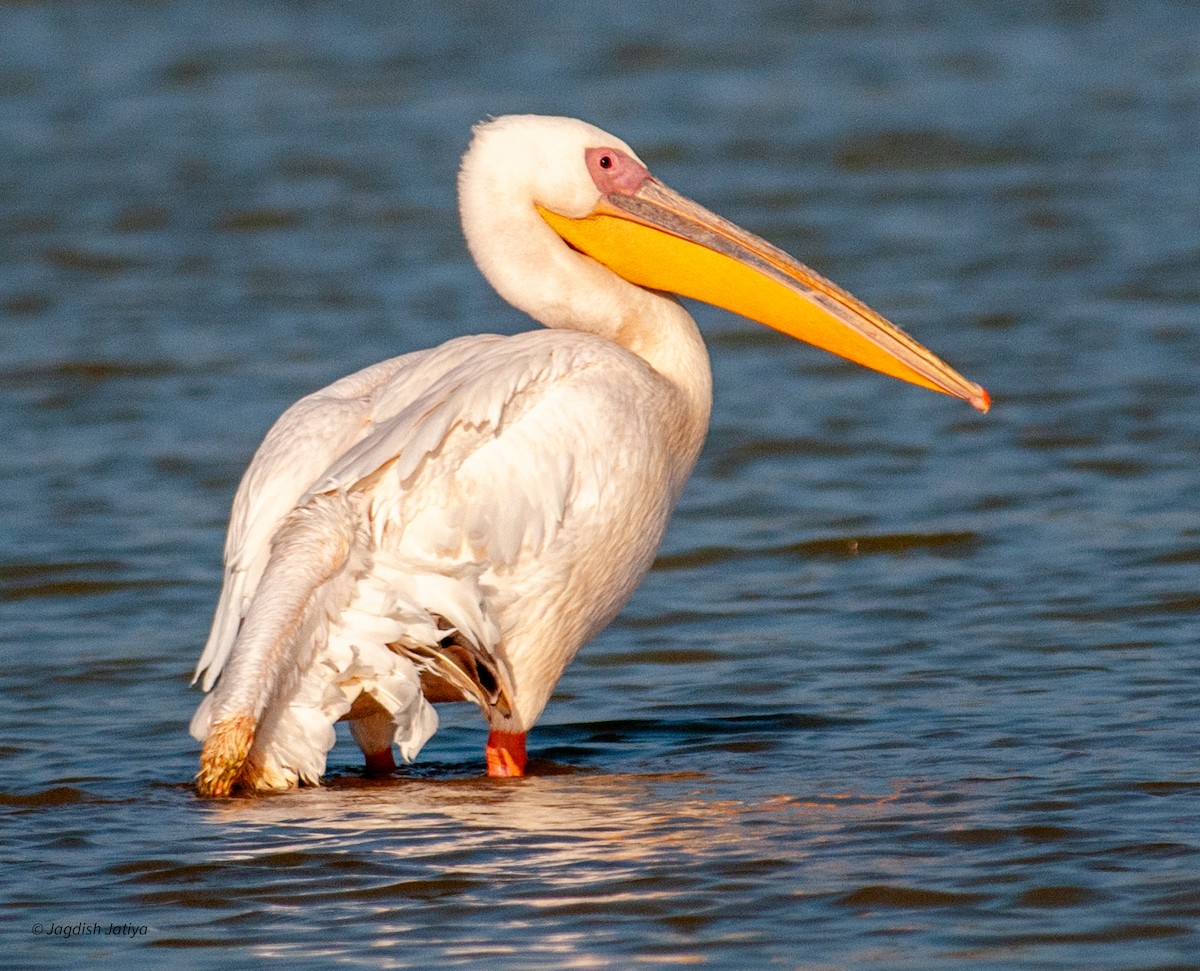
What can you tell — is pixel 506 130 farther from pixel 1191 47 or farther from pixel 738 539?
pixel 1191 47

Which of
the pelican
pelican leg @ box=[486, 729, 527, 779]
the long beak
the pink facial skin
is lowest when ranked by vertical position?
pelican leg @ box=[486, 729, 527, 779]

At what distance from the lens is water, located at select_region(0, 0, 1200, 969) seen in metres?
4.12

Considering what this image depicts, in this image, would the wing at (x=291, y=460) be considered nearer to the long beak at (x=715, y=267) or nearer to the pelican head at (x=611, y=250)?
the pelican head at (x=611, y=250)

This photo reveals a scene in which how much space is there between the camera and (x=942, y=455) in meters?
8.17

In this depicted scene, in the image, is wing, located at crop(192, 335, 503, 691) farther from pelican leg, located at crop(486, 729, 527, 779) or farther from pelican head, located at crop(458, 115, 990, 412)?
pelican leg, located at crop(486, 729, 527, 779)

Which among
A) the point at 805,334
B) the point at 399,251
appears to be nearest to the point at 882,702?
the point at 805,334

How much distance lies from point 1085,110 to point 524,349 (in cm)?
1047

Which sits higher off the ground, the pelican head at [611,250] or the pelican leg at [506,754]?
the pelican head at [611,250]

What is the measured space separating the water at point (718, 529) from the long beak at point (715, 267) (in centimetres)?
92

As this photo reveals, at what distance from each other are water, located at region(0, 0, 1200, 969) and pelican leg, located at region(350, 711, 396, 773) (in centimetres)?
6

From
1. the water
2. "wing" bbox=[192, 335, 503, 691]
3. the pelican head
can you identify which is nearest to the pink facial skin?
the pelican head

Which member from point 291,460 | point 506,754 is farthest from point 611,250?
point 506,754

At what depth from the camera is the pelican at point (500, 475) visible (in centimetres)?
469

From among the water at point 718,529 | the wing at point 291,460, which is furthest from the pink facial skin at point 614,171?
the water at point 718,529
